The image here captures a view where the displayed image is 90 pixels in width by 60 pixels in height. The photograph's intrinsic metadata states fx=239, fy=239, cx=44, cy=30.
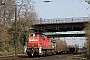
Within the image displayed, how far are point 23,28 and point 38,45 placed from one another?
23.4 meters

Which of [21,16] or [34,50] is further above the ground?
[21,16]

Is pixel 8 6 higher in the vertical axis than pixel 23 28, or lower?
higher

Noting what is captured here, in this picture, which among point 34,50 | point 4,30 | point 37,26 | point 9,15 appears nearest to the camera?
point 34,50

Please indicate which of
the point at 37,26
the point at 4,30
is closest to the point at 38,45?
the point at 4,30

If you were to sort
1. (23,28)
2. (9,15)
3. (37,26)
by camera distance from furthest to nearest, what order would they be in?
(37,26)
(23,28)
(9,15)

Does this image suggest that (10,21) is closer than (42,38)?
No

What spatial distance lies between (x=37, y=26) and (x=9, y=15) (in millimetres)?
14890

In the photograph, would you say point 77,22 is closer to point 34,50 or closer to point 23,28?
point 23,28

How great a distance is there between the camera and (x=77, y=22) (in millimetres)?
61594

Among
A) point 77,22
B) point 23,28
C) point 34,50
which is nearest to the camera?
point 34,50

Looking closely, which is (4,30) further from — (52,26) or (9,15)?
(52,26)

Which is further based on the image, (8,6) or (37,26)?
(37,26)

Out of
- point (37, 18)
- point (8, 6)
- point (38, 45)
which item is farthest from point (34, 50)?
point (37, 18)

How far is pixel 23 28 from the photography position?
57469 millimetres
